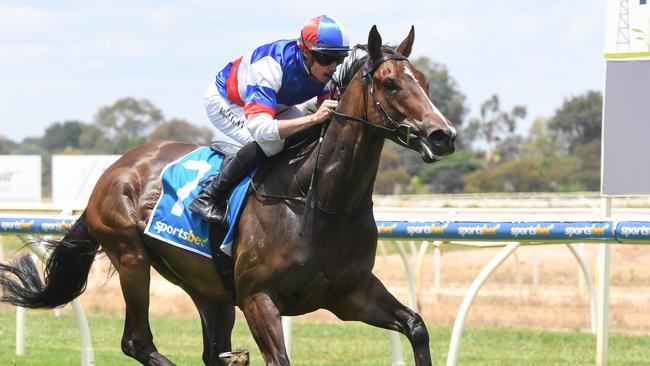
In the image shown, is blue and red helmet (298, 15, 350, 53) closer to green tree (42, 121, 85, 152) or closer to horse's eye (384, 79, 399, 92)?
horse's eye (384, 79, 399, 92)

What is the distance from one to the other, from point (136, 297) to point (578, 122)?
244 ft

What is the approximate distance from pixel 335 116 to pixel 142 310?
170 cm

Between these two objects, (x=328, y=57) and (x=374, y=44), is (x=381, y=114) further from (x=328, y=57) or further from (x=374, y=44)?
(x=328, y=57)

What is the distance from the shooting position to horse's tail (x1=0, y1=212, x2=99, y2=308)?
21.4 ft

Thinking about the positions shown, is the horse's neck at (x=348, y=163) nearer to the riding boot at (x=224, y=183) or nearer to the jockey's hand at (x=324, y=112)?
the jockey's hand at (x=324, y=112)

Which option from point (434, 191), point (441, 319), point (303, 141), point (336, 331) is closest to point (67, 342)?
point (336, 331)

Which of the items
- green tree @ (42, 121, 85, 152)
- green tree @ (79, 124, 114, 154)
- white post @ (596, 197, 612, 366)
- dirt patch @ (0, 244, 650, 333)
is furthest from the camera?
green tree @ (42, 121, 85, 152)

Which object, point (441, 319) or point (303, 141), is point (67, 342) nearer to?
point (441, 319)

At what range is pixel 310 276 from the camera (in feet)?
16.2

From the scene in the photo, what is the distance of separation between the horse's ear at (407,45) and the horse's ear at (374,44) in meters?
0.13

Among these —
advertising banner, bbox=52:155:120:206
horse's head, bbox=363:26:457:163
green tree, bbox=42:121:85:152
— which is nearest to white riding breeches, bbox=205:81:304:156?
horse's head, bbox=363:26:457:163

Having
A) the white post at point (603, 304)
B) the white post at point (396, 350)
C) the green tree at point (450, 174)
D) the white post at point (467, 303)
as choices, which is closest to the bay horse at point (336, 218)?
the white post at point (467, 303)

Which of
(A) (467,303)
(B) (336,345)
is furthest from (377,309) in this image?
(B) (336,345)

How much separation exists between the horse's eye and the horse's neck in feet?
0.66
